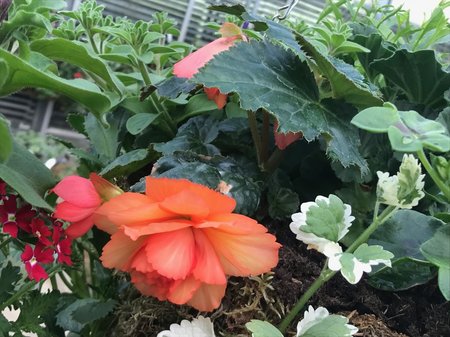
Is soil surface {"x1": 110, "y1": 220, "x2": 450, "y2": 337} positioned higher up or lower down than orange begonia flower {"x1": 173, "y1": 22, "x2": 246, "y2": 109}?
lower down

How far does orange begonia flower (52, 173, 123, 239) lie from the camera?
0.38 m

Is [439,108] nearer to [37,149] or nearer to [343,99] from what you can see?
[343,99]

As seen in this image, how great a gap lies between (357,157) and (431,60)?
125 mm

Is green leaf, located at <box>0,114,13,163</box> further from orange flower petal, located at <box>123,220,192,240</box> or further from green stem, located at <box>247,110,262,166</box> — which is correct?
green stem, located at <box>247,110,262,166</box>

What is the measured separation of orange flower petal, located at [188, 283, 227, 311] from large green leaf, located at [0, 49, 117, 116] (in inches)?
6.1

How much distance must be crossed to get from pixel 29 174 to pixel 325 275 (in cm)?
22

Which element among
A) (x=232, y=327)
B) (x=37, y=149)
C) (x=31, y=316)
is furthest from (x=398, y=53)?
(x=37, y=149)

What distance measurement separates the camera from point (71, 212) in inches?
14.8

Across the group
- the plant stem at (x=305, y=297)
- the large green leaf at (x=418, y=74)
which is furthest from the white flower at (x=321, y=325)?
the large green leaf at (x=418, y=74)

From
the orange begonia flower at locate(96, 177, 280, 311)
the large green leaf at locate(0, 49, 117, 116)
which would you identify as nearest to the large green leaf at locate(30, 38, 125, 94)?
the large green leaf at locate(0, 49, 117, 116)

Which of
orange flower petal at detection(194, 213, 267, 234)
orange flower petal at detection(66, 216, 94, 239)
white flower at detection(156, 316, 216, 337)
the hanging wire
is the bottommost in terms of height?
white flower at detection(156, 316, 216, 337)

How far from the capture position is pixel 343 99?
414mm

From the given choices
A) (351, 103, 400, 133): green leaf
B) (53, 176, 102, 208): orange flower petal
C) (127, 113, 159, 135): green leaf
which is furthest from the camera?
(127, 113, 159, 135): green leaf

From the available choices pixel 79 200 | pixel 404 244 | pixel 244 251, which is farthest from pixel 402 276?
pixel 79 200
